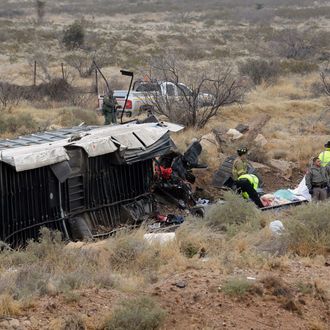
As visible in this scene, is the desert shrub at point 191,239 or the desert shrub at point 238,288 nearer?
the desert shrub at point 238,288

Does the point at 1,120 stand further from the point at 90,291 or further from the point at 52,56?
the point at 52,56

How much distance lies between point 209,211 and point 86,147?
2.34 m

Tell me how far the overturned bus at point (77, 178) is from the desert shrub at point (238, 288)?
4283 millimetres

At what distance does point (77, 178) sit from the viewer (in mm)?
11570

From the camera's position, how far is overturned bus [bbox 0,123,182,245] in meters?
10.4

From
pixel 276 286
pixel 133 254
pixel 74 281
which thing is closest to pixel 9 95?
pixel 133 254

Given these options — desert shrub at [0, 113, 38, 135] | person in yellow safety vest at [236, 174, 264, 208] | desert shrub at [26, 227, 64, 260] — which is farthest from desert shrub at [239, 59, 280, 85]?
desert shrub at [26, 227, 64, 260]

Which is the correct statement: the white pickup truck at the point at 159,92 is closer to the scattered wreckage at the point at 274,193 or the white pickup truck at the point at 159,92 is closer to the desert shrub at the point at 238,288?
the scattered wreckage at the point at 274,193

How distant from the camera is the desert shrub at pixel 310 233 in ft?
29.0

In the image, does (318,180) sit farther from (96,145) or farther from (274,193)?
(96,145)

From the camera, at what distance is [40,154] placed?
415 inches

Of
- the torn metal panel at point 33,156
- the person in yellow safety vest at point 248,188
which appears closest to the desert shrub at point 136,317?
the torn metal panel at point 33,156

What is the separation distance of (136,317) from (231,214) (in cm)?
492

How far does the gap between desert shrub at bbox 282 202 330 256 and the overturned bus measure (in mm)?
3698
